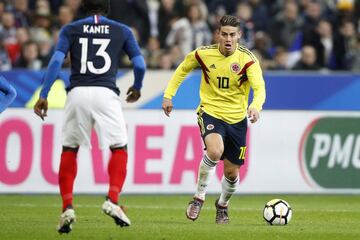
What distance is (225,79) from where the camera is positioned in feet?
39.9

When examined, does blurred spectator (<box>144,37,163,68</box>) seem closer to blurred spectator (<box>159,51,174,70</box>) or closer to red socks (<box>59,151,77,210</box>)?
blurred spectator (<box>159,51,174,70</box>)

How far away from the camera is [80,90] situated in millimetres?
10500

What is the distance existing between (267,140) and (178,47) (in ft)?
15.5

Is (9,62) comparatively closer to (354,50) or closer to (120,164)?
(354,50)

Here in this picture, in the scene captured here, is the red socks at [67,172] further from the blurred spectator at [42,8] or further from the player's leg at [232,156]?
the blurred spectator at [42,8]

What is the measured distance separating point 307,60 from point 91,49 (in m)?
11.2

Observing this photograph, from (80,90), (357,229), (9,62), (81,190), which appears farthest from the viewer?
(9,62)

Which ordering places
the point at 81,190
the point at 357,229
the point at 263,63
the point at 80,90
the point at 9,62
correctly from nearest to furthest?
the point at 80,90 < the point at 357,229 < the point at 81,190 < the point at 9,62 < the point at 263,63

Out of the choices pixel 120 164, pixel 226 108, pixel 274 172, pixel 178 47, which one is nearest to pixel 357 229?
pixel 226 108

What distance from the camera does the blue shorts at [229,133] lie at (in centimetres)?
1208

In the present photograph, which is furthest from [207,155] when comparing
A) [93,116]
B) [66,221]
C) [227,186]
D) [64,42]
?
[66,221]

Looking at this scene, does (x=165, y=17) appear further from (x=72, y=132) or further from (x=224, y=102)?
(x=72, y=132)

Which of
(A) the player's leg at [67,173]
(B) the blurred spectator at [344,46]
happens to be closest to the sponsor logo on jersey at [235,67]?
(A) the player's leg at [67,173]

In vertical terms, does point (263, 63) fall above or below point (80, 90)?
below
